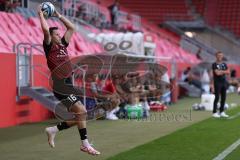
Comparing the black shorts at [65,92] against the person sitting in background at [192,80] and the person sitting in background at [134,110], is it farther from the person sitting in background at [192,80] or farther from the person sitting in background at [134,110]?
the person sitting in background at [192,80]

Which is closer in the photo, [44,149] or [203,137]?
Result: [44,149]

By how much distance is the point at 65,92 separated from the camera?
862cm

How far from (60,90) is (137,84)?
965cm

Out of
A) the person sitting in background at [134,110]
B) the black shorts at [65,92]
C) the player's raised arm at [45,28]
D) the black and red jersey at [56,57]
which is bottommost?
the person sitting in background at [134,110]

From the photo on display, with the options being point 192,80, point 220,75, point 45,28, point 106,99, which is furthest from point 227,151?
point 192,80

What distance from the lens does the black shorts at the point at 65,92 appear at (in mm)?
8422

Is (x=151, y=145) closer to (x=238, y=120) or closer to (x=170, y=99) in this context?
(x=238, y=120)

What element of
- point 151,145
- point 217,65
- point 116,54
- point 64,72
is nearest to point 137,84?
point 116,54

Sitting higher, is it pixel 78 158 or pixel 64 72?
pixel 64 72

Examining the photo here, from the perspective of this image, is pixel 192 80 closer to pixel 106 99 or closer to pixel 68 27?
pixel 106 99

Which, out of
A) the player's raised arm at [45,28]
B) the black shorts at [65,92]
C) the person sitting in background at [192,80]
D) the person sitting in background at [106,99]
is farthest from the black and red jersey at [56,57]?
the person sitting in background at [192,80]

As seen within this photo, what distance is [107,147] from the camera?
9.82 meters

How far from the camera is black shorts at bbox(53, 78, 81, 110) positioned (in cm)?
842

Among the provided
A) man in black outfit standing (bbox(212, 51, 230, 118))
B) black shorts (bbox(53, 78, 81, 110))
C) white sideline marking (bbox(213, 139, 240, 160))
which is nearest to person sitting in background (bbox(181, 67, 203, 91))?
man in black outfit standing (bbox(212, 51, 230, 118))
